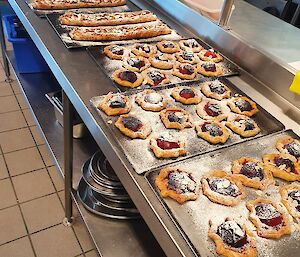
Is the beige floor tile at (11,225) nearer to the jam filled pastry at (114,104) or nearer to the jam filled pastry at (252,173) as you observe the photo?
the jam filled pastry at (114,104)

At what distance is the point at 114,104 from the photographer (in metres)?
1.09

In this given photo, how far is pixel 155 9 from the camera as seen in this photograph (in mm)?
1948

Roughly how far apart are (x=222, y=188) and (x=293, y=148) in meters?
0.30

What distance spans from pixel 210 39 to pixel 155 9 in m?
0.53

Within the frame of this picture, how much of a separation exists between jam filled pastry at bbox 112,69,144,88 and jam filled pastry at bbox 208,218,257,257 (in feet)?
2.05

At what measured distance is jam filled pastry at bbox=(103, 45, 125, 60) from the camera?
1377mm

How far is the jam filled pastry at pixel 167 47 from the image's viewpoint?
57.8 inches

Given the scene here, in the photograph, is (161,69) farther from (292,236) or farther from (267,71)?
(292,236)

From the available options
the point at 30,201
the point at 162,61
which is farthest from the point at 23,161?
the point at 162,61

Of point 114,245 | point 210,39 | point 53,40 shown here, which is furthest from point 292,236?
point 53,40

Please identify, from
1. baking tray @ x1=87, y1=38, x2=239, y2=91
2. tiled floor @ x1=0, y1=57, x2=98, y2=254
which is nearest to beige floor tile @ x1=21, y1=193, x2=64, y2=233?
tiled floor @ x1=0, y1=57, x2=98, y2=254

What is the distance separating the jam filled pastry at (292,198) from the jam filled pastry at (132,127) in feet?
1.36

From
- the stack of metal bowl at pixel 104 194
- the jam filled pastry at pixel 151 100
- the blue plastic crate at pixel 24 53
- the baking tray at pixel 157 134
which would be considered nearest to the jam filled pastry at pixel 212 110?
the baking tray at pixel 157 134

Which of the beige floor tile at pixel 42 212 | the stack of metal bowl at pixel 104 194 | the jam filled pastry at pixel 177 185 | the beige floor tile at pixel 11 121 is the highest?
the jam filled pastry at pixel 177 185
